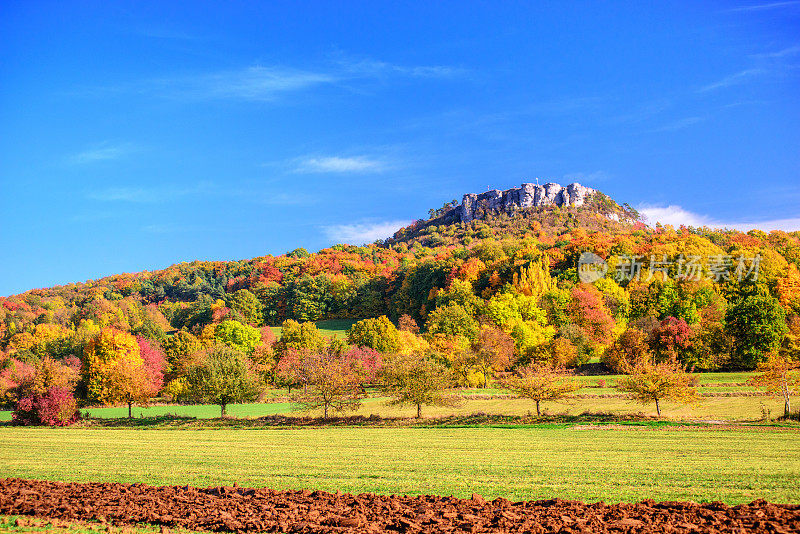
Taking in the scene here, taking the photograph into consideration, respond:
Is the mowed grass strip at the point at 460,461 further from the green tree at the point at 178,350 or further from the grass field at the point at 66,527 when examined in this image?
the green tree at the point at 178,350

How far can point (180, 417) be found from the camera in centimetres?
4622

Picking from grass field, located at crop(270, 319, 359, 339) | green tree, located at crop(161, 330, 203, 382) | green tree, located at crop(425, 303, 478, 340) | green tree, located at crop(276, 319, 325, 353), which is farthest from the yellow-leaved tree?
grass field, located at crop(270, 319, 359, 339)

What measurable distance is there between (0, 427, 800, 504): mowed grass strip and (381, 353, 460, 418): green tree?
6510 millimetres

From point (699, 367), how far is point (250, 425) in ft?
175

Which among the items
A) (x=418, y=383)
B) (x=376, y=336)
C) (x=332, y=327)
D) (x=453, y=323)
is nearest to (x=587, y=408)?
(x=418, y=383)

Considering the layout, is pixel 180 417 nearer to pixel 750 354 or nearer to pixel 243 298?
pixel 750 354

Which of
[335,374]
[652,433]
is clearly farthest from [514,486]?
[335,374]

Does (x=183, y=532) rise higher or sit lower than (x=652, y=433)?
higher

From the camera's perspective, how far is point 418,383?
139 feet

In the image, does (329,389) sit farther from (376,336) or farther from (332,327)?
(332,327)

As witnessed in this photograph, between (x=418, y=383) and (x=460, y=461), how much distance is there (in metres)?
20.2

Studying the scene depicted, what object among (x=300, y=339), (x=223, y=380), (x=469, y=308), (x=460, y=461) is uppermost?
(x=469, y=308)

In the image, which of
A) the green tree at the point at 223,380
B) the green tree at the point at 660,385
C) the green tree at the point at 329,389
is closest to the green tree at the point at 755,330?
the green tree at the point at 660,385

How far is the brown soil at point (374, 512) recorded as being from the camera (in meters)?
11.3
